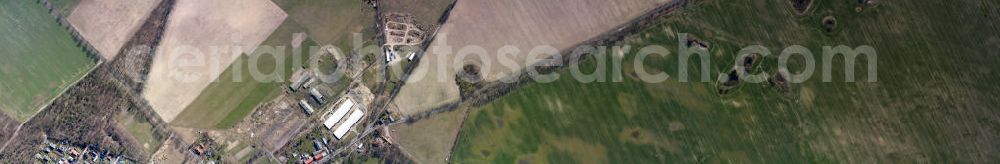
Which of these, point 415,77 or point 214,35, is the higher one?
point 214,35

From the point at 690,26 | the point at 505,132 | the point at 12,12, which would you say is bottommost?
the point at 505,132

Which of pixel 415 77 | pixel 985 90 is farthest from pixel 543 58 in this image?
pixel 985 90

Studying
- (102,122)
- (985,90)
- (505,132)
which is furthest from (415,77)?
(985,90)

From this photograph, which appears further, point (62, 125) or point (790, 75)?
point (62, 125)

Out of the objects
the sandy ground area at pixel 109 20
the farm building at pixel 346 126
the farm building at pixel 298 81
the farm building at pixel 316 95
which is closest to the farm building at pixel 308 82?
the farm building at pixel 298 81

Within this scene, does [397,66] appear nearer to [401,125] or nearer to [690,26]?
[401,125]

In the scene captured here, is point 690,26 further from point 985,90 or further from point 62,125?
point 62,125
